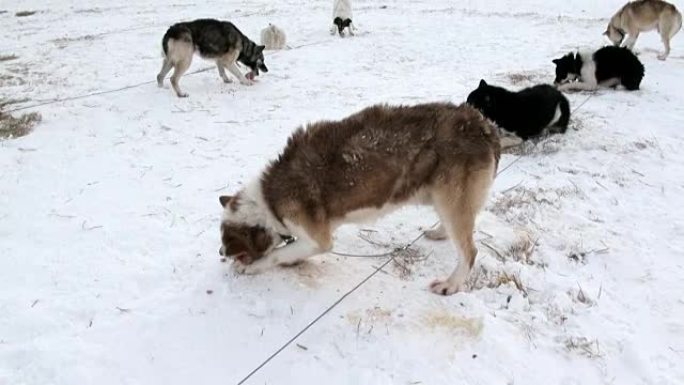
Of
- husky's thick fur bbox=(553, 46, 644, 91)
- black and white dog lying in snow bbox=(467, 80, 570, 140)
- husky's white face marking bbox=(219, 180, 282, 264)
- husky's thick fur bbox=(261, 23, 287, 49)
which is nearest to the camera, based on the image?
husky's white face marking bbox=(219, 180, 282, 264)

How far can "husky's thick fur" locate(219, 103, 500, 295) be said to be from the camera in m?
3.72

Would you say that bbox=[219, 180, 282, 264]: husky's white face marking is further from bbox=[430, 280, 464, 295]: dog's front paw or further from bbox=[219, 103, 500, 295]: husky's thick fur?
bbox=[430, 280, 464, 295]: dog's front paw

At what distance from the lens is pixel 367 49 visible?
1374cm

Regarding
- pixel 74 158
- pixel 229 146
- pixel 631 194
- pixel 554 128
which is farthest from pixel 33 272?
pixel 554 128

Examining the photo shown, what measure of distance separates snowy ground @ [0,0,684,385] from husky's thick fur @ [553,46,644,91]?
0.38 metres

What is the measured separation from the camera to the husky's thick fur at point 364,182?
372 centimetres

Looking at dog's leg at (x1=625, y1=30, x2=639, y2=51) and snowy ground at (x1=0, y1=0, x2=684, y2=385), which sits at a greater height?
dog's leg at (x1=625, y1=30, x2=639, y2=51)

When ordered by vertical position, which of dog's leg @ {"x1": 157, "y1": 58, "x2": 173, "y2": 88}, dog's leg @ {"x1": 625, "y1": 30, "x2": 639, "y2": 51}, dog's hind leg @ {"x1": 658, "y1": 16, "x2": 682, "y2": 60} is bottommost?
dog's leg @ {"x1": 157, "y1": 58, "x2": 173, "y2": 88}

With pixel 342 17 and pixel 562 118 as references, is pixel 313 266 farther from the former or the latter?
pixel 342 17

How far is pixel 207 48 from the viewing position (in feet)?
33.2

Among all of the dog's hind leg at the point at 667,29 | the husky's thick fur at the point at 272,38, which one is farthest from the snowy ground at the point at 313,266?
the husky's thick fur at the point at 272,38

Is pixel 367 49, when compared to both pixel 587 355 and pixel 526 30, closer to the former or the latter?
pixel 526 30

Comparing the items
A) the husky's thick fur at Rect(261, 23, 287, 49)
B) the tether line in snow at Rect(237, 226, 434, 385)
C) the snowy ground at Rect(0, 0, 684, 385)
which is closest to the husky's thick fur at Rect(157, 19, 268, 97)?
the snowy ground at Rect(0, 0, 684, 385)

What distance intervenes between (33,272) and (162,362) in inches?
70.3
